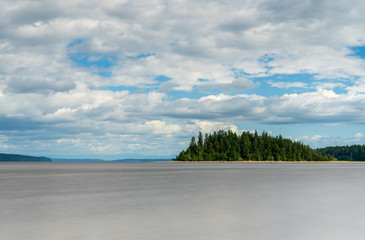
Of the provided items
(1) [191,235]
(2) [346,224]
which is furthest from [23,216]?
(2) [346,224]

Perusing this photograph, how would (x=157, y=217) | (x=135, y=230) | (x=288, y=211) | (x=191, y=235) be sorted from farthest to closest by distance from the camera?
1. (x=288, y=211)
2. (x=157, y=217)
3. (x=135, y=230)
4. (x=191, y=235)

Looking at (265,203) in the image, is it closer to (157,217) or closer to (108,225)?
(157,217)

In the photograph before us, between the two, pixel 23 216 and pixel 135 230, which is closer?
pixel 135 230

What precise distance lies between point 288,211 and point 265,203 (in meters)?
4.70

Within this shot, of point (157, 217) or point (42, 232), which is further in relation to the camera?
point (157, 217)

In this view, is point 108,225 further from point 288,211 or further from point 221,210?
point 288,211

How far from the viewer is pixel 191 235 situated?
Result: 1780 cm

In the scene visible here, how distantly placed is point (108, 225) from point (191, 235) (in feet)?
17.6

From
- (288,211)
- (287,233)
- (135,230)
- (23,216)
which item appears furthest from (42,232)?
(288,211)

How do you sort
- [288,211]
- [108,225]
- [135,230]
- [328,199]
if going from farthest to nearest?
[328,199], [288,211], [108,225], [135,230]

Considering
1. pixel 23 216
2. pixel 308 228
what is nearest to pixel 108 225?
pixel 23 216

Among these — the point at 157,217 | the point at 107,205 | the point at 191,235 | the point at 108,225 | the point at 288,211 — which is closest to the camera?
the point at 191,235

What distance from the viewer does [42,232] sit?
18.8 meters

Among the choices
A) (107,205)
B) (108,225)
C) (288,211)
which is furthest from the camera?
(107,205)
